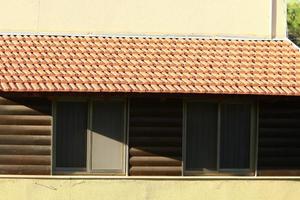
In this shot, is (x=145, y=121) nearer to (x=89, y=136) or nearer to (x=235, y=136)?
(x=89, y=136)

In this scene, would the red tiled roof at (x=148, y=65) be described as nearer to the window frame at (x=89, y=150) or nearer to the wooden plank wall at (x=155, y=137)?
the window frame at (x=89, y=150)

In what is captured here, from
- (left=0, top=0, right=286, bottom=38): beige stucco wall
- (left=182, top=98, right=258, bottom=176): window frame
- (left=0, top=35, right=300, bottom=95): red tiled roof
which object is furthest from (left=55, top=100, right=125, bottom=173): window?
(left=0, top=0, right=286, bottom=38): beige stucco wall

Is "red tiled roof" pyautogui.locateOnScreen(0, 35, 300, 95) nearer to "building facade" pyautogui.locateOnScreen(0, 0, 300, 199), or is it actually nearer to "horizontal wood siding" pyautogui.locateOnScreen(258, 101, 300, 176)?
"building facade" pyautogui.locateOnScreen(0, 0, 300, 199)

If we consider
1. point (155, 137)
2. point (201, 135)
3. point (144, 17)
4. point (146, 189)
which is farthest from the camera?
point (144, 17)

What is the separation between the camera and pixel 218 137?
15359mm

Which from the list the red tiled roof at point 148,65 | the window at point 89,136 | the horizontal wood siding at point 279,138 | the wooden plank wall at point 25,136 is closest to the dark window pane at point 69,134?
the window at point 89,136

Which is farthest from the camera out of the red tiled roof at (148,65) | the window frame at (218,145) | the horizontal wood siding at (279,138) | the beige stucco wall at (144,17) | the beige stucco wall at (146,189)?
the beige stucco wall at (144,17)

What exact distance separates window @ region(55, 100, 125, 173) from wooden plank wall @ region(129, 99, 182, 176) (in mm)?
298

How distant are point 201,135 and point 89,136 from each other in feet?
8.88

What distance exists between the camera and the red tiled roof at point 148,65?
14.5 m

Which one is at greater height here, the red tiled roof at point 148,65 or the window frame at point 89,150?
the red tiled roof at point 148,65

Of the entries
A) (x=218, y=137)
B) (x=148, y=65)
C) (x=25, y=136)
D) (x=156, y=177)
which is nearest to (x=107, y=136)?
(x=156, y=177)

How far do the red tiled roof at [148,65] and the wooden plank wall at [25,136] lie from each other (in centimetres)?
69

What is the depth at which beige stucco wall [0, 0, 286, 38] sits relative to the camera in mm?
17109
